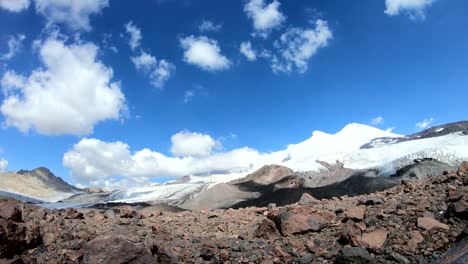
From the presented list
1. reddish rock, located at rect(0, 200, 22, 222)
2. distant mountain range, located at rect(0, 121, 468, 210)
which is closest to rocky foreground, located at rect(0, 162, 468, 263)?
reddish rock, located at rect(0, 200, 22, 222)

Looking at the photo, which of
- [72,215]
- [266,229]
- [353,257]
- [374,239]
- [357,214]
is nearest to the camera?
[353,257]

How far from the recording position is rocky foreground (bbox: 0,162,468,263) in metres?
4.93

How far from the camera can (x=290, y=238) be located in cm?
587

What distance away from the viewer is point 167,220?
802cm

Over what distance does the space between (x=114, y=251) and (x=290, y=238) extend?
2.37 metres

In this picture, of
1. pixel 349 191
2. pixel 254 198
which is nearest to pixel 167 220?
pixel 349 191

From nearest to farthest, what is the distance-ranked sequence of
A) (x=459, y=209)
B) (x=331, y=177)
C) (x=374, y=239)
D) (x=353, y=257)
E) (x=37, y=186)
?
1. (x=353, y=257)
2. (x=374, y=239)
3. (x=459, y=209)
4. (x=331, y=177)
5. (x=37, y=186)

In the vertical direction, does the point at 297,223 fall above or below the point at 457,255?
above

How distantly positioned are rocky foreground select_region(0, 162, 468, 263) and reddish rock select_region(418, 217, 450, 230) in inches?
0.4

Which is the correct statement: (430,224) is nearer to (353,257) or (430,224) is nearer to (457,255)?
(457,255)

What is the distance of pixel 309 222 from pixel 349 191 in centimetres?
2805

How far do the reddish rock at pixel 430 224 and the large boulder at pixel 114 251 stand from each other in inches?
134

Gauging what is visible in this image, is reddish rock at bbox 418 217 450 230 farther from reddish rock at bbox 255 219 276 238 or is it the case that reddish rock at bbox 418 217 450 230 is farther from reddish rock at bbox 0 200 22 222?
reddish rock at bbox 0 200 22 222

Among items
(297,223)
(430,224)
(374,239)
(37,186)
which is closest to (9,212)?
(297,223)
